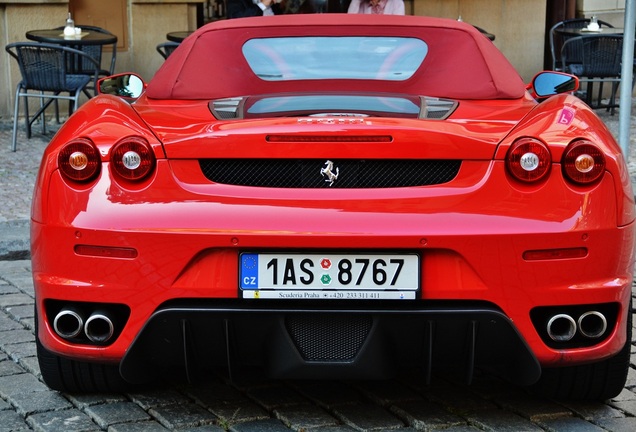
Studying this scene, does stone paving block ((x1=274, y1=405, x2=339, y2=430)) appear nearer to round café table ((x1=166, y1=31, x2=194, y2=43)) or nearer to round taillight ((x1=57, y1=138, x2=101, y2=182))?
round taillight ((x1=57, y1=138, x2=101, y2=182))

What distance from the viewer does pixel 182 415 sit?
4125mm

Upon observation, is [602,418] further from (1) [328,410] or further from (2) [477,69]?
(2) [477,69]

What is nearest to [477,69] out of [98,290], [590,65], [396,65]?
[396,65]

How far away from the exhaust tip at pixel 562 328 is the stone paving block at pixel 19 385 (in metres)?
1.77

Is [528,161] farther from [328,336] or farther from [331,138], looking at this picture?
[328,336]

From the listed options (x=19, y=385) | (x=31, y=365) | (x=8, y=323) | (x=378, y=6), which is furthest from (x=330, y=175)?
(x=378, y=6)

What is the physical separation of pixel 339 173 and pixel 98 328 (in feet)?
2.88

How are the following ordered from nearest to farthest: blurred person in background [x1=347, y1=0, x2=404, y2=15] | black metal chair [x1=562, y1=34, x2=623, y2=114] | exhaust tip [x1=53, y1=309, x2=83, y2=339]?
exhaust tip [x1=53, y1=309, x2=83, y2=339] < blurred person in background [x1=347, y1=0, x2=404, y2=15] < black metal chair [x1=562, y1=34, x2=623, y2=114]

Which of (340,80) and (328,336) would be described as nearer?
(328,336)

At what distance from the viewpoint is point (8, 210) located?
8.37 meters

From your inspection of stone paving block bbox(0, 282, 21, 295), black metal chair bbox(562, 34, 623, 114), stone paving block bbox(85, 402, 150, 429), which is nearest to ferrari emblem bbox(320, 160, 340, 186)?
stone paving block bbox(85, 402, 150, 429)

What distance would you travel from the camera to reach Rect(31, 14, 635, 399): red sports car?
12.0 feet

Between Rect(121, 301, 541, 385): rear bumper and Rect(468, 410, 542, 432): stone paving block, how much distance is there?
22 cm

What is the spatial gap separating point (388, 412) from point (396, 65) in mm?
1304
